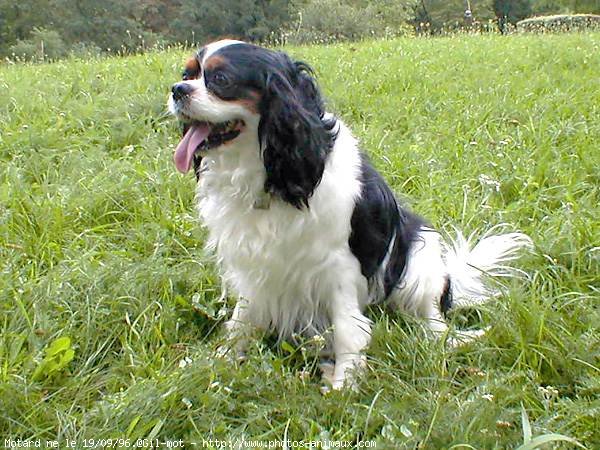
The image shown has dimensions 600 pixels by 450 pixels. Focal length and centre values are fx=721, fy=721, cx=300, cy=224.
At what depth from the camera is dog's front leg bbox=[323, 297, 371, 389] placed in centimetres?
267

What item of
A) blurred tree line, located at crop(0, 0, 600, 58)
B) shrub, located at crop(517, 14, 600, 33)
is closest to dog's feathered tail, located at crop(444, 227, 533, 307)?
shrub, located at crop(517, 14, 600, 33)

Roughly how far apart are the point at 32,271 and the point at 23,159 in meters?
1.45

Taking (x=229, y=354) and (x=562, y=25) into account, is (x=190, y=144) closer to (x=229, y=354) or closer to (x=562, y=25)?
(x=229, y=354)

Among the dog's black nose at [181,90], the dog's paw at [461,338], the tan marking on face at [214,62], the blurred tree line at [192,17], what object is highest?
the tan marking on face at [214,62]

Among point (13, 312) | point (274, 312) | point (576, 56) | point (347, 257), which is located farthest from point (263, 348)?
point (576, 56)

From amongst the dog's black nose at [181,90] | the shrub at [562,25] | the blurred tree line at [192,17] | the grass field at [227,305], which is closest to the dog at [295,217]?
the dog's black nose at [181,90]

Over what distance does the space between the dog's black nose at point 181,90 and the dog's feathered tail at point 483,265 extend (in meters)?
1.43

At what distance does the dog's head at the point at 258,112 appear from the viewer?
2.43 metres

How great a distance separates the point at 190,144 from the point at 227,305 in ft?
2.81

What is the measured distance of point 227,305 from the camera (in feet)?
10.1

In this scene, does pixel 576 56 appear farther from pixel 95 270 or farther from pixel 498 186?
pixel 95 270

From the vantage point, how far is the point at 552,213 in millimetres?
3615

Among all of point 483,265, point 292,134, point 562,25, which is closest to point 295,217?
point 292,134

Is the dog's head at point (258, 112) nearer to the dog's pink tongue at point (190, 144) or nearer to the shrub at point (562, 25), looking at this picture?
the dog's pink tongue at point (190, 144)
